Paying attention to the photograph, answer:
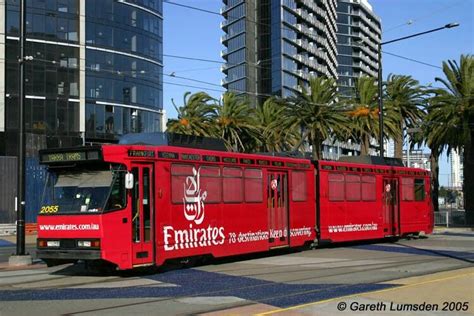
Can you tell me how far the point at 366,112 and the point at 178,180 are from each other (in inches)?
1105

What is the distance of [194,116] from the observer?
44.4m

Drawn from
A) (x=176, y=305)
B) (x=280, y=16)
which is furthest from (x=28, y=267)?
(x=280, y=16)

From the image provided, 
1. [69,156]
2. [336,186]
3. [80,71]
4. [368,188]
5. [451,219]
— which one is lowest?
[451,219]

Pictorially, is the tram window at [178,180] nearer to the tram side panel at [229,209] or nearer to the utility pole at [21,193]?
the tram side panel at [229,209]

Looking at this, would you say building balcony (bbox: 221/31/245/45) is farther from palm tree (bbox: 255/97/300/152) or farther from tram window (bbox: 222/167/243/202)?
tram window (bbox: 222/167/243/202)

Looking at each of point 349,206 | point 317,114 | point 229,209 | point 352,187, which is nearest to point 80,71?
point 317,114

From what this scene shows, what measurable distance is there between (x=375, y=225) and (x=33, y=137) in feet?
108

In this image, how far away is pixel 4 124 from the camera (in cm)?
→ 5241

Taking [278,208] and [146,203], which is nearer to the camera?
[146,203]

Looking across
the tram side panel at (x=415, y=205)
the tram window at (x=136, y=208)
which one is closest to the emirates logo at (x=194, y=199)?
the tram window at (x=136, y=208)

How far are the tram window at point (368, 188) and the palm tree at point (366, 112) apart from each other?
17.2 m

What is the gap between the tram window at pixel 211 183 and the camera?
16.2 m

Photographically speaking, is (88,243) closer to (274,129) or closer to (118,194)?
(118,194)

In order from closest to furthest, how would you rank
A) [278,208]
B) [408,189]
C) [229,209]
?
[229,209]
[278,208]
[408,189]
